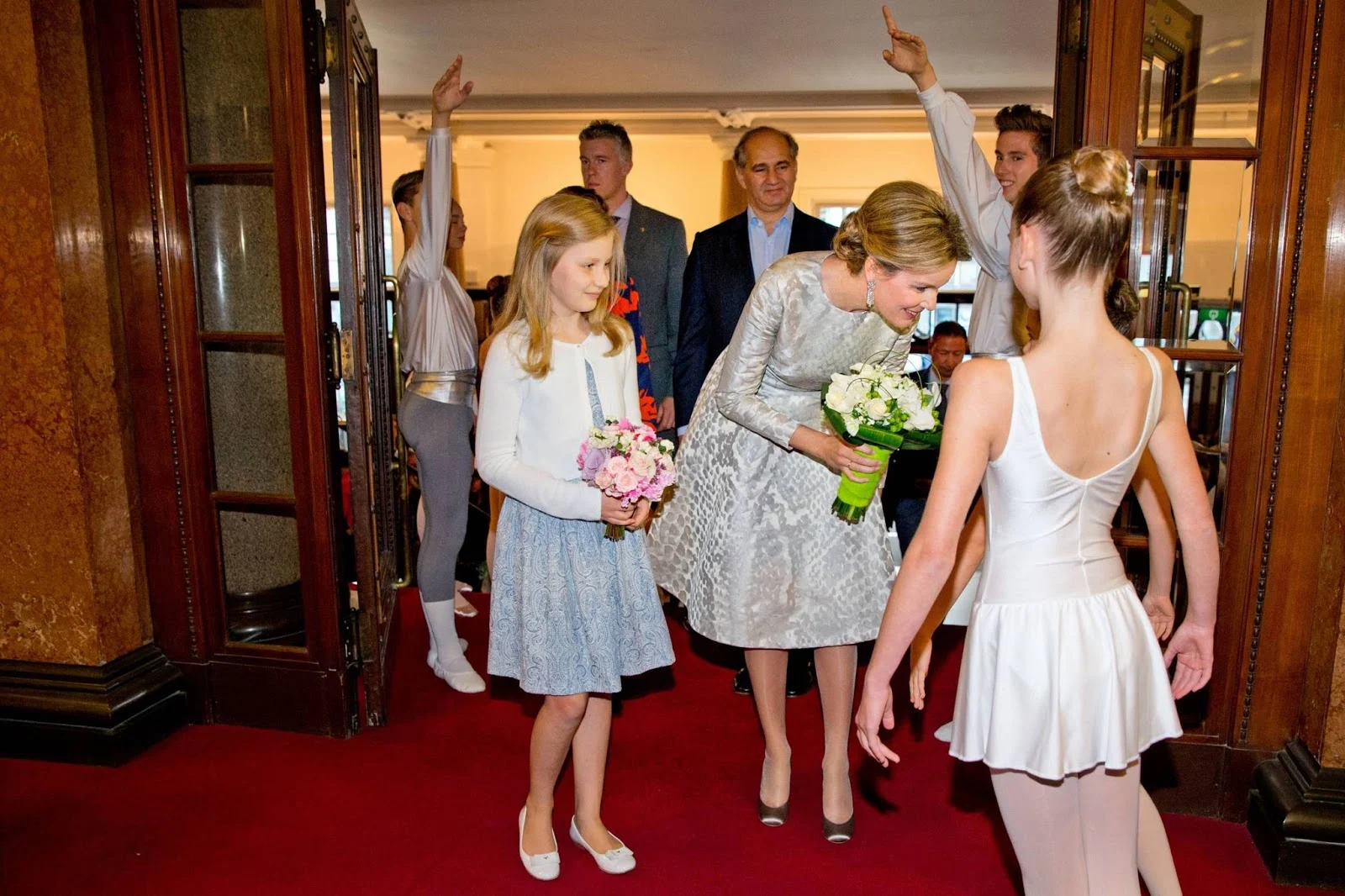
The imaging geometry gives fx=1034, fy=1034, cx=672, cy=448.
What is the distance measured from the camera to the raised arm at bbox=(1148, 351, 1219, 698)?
177 centimetres

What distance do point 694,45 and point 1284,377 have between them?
6.30 m

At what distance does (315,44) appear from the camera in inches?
127

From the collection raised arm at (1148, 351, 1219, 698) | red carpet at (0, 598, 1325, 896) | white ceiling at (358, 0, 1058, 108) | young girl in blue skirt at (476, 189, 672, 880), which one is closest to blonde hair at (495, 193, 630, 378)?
young girl in blue skirt at (476, 189, 672, 880)

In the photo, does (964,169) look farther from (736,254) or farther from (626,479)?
(626,479)

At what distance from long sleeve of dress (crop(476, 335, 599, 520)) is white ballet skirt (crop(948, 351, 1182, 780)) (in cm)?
97

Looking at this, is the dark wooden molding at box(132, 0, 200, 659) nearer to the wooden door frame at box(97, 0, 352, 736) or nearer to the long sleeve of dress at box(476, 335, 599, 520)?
the wooden door frame at box(97, 0, 352, 736)

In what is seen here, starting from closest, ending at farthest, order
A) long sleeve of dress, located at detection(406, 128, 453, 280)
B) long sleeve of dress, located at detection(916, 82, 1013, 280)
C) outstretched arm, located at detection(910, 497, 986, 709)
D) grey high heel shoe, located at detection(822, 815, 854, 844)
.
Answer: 1. outstretched arm, located at detection(910, 497, 986, 709)
2. grey high heel shoe, located at detection(822, 815, 854, 844)
3. long sleeve of dress, located at detection(916, 82, 1013, 280)
4. long sleeve of dress, located at detection(406, 128, 453, 280)

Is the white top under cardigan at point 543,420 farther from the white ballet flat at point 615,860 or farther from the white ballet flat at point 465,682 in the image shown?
the white ballet flat at point 465,682

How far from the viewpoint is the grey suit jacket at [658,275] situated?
14.6 feet

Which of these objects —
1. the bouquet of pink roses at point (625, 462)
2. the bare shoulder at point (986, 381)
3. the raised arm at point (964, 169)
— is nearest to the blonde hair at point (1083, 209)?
the bare shoulder at point (986, 381)

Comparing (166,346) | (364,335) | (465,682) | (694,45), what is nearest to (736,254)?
(364,335)

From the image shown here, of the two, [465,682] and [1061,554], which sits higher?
[1061,554]

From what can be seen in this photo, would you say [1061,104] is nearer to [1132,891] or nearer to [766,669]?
[766,669]

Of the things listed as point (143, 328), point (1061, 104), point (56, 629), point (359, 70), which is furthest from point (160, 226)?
point (1061, 104)
